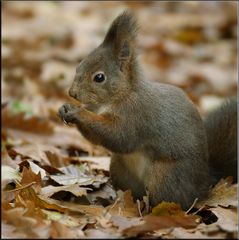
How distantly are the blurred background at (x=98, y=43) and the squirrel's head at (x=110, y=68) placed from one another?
203 cm

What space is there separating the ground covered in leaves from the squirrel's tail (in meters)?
0.22

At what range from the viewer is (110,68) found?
171 inches

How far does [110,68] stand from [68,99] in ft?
10.2

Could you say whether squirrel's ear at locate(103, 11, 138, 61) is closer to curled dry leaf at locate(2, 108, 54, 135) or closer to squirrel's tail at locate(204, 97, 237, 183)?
squirrel's tail at locate(204, 97, 237, 183)

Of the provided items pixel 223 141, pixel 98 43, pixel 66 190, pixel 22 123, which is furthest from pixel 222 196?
pixel 98 43

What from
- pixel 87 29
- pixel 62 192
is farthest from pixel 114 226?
pixel 87 29

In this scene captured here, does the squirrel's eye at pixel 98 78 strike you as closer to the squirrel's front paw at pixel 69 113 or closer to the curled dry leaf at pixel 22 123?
the squirrel's front paw at pixel 69 113

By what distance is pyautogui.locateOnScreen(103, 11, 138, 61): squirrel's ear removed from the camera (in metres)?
4.27

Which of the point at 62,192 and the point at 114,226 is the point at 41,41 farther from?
the point at 114,226

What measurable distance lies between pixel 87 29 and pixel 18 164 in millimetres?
7457

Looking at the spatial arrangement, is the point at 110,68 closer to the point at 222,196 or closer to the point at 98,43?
the point at 222,196

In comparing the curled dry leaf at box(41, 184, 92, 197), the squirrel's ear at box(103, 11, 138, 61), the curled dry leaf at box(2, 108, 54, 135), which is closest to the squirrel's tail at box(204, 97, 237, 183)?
the squirrel's ear at box(103, 11, 138, 61)

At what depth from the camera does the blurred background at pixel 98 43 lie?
8141 mm

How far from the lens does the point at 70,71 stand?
29.3ft
